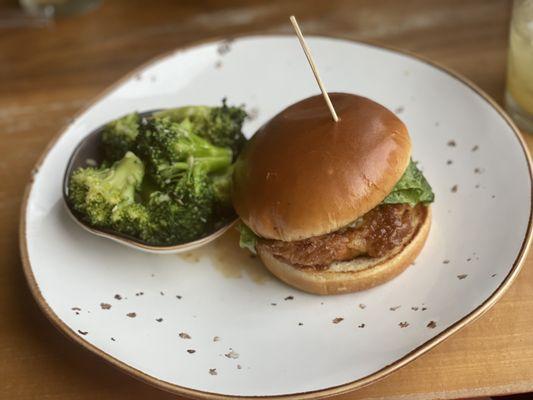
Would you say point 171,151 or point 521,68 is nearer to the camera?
point 171,151

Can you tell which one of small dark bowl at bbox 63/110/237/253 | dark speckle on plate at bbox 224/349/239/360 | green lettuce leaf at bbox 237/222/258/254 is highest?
green lettuce leaf at bbox 237/222/258/254

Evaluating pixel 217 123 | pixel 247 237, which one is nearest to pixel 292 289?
pixel 247 237

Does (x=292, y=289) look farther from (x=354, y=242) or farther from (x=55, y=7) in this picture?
(x=55, y=7)

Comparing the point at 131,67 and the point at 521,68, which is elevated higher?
the point at 521,68

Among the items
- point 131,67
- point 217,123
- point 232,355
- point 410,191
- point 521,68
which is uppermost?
point 521,68

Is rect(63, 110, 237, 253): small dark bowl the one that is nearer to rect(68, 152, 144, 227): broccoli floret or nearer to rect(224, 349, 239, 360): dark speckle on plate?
rect(68, 152, 144, 227): broccoli floret

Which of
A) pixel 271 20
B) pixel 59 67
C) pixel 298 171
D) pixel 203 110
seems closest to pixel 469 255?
pixel 298 171

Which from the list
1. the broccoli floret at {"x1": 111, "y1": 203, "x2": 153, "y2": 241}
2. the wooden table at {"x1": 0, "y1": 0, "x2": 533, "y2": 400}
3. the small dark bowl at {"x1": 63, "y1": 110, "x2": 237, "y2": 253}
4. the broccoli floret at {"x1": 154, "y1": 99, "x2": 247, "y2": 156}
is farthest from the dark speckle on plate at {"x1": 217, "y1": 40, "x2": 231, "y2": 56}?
the broccoli floret at {"x1": 111, "y1": 203, "x2": 153, "y2": 241}
